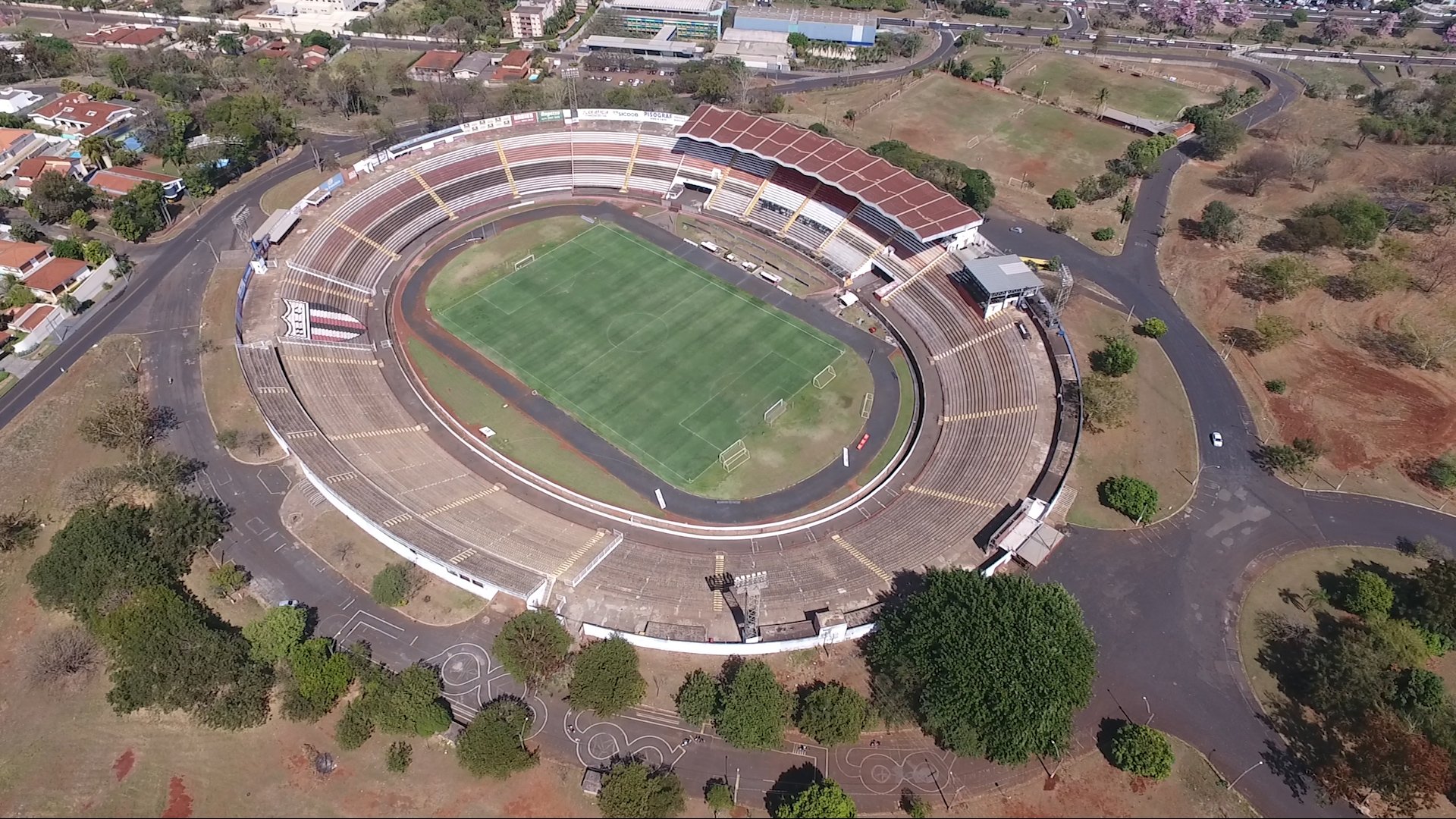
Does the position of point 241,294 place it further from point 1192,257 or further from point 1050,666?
point 1192,257

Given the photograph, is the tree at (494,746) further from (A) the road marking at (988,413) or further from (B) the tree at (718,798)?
(A) the road marking at (988,413)

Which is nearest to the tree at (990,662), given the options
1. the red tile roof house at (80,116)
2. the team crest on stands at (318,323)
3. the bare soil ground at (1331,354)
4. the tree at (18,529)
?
the bare soil ground at (1331,354)

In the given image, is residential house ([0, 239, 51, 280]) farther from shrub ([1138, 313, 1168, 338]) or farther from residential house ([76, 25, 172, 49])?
shrub ([1138, 313, 1168, 338])

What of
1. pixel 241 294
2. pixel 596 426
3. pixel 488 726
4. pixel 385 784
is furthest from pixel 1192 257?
pixel 241 294

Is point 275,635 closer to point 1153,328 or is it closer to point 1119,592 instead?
point 1119,592

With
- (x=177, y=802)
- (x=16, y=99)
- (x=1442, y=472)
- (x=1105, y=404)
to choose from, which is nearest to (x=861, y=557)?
(x=1105, y=404)

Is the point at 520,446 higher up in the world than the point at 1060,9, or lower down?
lower down

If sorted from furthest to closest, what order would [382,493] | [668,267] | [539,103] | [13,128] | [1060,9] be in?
[1060,9]
[539,103]
[13,128]
[668,267]
[382,493]
